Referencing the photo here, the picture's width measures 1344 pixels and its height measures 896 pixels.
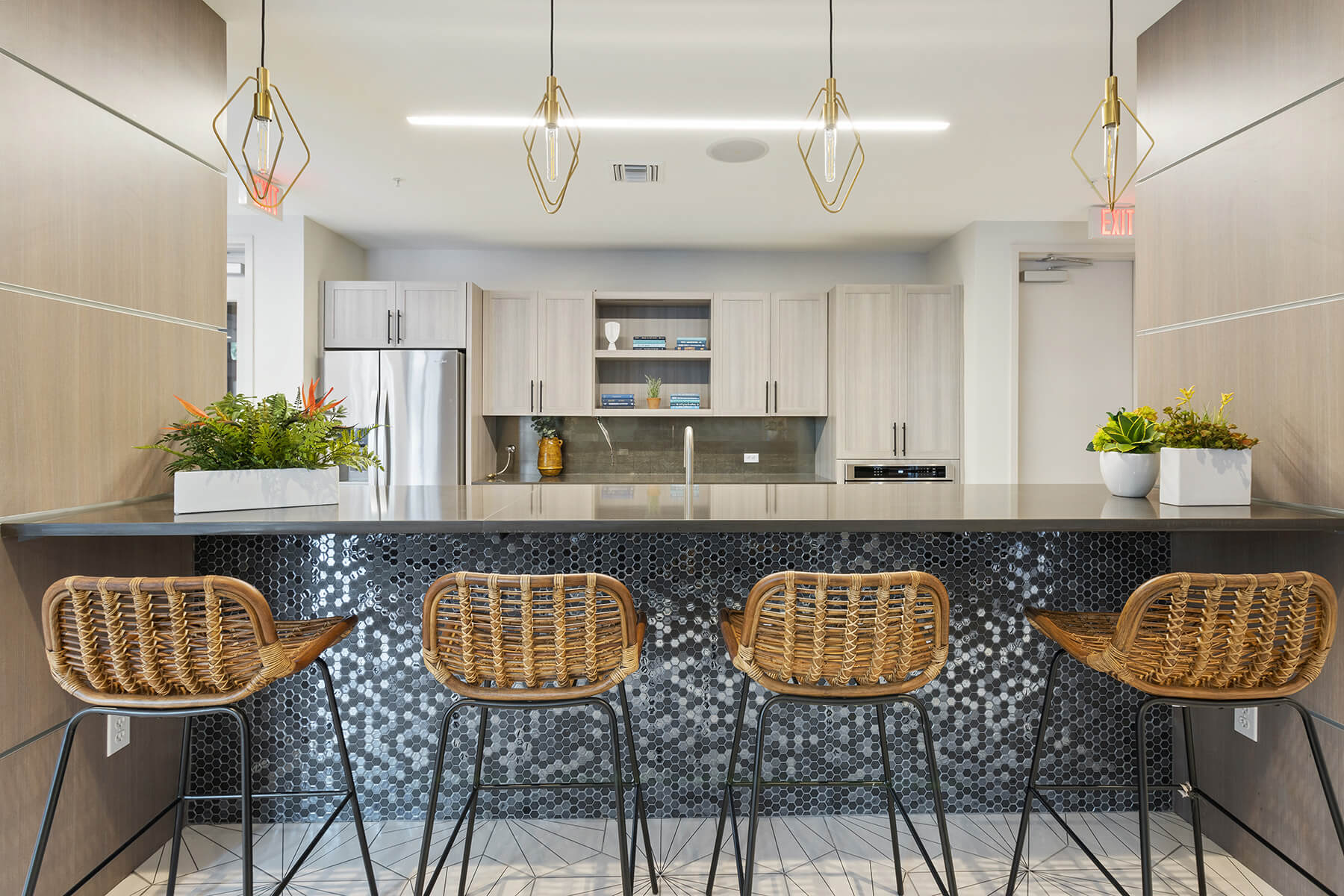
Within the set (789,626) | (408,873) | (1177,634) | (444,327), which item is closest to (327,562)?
(408,873)

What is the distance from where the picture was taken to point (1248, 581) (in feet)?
4.57

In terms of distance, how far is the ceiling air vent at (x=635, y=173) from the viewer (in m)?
3.42

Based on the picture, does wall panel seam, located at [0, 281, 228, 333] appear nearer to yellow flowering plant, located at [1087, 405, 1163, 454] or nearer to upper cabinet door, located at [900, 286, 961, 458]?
yellow flowering plant, located at [1087, 405, 1163, 454]

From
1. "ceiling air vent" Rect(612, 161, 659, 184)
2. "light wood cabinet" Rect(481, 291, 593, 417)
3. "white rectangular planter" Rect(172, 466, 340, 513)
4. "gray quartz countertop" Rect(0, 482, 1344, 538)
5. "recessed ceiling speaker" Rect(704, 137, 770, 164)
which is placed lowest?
"gray quartz countertop" Rect(0, 482, 1344, 538)

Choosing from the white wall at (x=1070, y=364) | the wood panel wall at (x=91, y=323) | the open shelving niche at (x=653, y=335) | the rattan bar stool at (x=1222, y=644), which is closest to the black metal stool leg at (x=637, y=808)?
the rattan bar stool at (x=1222, y=644)

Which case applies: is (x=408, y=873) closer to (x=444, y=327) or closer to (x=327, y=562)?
(x=327, y=562)

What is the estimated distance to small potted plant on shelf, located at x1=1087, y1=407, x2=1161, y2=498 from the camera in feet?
6.52

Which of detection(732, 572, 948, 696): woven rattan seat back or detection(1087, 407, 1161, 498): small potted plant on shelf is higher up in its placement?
detection(1087, 407, 1161, 498): small potted plant on shelf

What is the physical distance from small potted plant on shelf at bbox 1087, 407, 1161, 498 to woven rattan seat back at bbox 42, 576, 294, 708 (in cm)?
208

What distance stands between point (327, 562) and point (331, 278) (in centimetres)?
310

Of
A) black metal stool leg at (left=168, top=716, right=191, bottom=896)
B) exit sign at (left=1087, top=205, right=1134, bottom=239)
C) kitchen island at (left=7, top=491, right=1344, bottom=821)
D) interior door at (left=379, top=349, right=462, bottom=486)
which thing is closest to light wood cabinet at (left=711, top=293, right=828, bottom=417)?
exit sign at (left=1087, top=205, right=1134, bottom=239)

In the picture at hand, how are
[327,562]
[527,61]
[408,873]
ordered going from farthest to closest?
[527,61]
[327,562]
[408,873]

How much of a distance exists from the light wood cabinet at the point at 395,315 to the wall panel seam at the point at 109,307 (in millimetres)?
2261

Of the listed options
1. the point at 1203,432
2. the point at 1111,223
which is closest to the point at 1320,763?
the point at 1203,432
